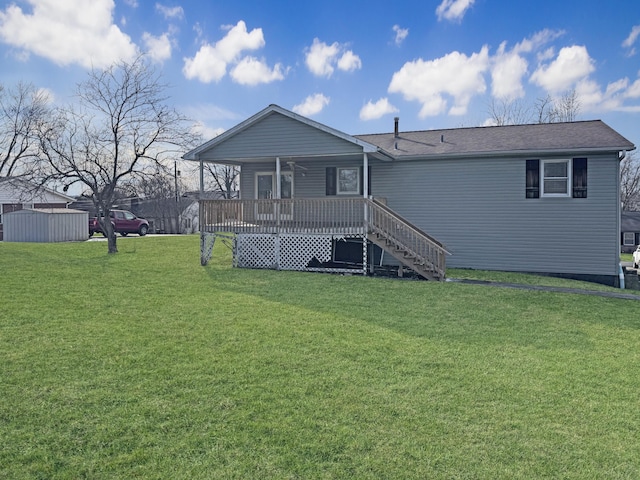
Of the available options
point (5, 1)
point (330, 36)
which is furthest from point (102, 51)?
point (330, 36)

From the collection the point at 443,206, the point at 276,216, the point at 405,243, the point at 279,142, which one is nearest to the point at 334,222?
the point at 276,216

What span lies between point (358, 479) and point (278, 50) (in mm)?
17835

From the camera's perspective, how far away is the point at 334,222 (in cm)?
1376

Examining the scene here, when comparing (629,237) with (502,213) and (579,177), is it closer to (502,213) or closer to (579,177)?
(579,177)

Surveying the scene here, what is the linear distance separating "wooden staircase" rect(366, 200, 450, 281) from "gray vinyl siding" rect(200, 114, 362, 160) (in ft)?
6.22

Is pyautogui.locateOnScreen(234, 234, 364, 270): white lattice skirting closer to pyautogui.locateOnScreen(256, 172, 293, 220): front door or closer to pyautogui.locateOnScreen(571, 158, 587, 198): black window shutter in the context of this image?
pyautogui.locateOnScreen(256, 172, 293, 220): front door

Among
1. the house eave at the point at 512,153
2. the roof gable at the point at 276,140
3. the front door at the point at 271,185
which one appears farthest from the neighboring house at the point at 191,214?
the house eave at the point at 512,153

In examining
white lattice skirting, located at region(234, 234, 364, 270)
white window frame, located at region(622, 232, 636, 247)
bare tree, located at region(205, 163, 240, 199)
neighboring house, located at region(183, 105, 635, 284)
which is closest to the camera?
neighboring house, located at region(183, 105, 635, 284)

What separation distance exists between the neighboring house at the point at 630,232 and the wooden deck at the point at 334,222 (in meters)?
30.0

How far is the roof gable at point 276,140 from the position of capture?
43.6ft

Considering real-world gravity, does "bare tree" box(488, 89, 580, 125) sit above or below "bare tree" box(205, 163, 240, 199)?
above

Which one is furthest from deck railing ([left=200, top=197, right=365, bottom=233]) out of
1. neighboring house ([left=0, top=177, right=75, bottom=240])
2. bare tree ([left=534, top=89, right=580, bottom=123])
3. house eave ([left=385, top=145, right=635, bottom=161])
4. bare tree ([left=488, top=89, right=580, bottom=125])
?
bare tree ([left=534, top=89, right=580, bottom=123])

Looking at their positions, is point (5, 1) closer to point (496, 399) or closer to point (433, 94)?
point (496, 399)

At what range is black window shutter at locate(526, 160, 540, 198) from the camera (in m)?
14.1
